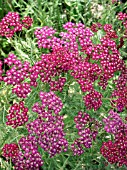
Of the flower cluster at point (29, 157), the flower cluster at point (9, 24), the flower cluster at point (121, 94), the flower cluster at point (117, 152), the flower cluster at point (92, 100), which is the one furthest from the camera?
the flower cluster at point (9, 24)

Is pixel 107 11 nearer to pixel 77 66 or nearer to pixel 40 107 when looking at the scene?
pixel 77 66

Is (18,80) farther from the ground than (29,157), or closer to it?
farther from the ground

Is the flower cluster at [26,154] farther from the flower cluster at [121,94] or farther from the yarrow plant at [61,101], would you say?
the flower cluster at [121,94]

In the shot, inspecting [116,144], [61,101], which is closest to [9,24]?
[61,101]

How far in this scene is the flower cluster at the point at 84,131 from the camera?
3.60 m

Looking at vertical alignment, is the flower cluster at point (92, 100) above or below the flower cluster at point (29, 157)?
above

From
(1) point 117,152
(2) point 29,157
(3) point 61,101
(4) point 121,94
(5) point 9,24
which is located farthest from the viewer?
(5) point 9,24

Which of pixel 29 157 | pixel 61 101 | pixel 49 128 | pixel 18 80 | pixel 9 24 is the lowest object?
pixel 29 157

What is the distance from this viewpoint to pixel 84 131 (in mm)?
3617

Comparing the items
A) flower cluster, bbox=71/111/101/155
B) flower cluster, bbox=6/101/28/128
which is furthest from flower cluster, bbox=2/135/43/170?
flower cluster, bbox=71/111/101/155

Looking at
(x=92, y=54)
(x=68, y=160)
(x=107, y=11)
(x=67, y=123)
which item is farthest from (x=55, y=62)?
(x=107, y=11)

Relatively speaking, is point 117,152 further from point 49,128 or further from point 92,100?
point 49,128

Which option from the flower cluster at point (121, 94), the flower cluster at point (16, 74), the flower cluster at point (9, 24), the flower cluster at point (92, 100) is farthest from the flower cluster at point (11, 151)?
the flower cluster at point (9, 24)

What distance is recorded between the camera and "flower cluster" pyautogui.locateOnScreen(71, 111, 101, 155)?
3604 millimetres
